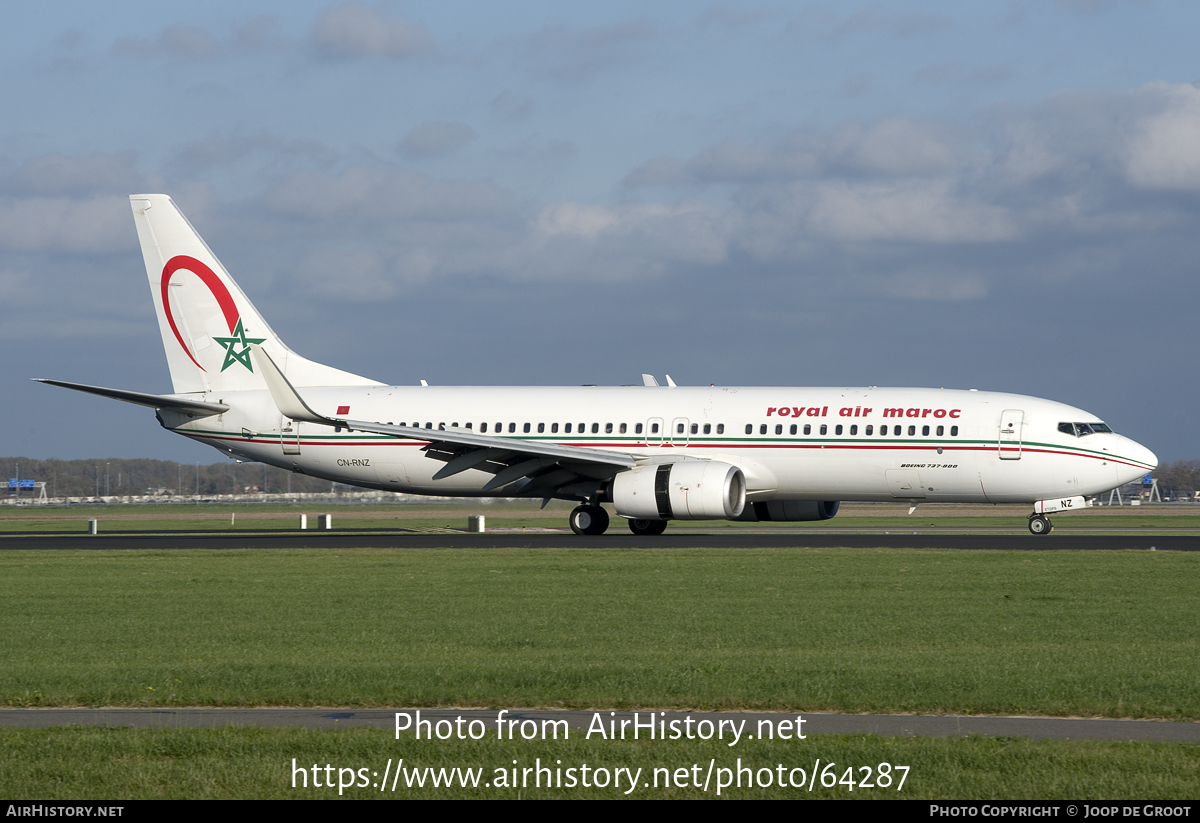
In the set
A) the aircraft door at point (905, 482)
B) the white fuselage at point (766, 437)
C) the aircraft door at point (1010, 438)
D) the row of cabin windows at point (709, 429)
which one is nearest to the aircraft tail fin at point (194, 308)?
the white fuselage at point (766, 437)

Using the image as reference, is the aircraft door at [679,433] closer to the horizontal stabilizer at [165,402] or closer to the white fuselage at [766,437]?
the white fuselage at [766,437]

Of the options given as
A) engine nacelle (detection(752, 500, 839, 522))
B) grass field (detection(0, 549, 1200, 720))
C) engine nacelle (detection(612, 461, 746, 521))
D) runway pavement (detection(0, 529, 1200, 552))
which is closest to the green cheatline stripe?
engine nacelle (detection(612, 461, 746, 521))

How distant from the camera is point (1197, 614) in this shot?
18.4 m

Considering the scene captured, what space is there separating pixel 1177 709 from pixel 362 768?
266 inches

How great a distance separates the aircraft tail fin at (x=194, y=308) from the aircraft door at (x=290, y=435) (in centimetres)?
265

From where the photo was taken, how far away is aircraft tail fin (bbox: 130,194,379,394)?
4397 centimetres

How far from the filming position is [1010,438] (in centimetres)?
3681

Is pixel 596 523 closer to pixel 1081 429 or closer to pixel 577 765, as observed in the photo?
pixel 1081 429

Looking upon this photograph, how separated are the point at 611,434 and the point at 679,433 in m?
2.07

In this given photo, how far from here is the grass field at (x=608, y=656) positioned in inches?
374

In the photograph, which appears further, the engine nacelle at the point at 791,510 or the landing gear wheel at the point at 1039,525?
the engine nacelle at the point at 791,510

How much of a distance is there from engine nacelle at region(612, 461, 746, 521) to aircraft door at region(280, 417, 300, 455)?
1104 cm

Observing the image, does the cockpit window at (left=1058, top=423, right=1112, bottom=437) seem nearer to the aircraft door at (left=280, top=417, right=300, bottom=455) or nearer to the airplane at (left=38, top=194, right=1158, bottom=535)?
the airplane at (left=38, top=194, right=1158, bottom=535)

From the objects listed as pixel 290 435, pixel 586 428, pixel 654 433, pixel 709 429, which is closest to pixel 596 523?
pixel 586 428
